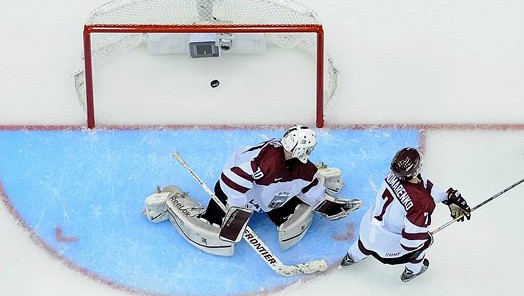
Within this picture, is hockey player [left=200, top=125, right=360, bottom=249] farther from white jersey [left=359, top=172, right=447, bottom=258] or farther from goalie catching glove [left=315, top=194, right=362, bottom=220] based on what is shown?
white jersey [left=359, top=172, right=447, bottom=258]

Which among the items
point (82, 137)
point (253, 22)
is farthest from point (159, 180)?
point (253, 22)

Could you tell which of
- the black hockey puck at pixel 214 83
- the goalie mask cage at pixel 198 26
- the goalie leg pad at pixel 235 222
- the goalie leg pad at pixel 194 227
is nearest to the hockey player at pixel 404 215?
the goalie leg pad at pixel 235 222

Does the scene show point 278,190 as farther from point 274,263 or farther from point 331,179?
point 331,179

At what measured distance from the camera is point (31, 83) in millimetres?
6160

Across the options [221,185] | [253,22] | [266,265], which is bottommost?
[266,265]

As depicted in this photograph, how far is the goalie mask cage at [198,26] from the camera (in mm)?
5758

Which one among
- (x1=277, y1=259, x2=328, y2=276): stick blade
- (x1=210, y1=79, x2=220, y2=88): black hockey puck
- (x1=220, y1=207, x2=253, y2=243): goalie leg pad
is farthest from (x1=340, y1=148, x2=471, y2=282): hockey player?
(x1=210, y1=79, x2=220, y2=88): black hockey puck

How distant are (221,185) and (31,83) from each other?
1.30m

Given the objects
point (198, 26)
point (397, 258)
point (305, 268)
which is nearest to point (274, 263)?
point (305, 268)

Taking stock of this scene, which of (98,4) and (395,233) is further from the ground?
(98,4)

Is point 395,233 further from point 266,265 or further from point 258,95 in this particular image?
point 258,95

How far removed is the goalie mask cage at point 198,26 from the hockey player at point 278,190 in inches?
24.7

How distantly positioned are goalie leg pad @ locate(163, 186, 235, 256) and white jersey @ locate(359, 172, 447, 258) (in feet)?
1.96

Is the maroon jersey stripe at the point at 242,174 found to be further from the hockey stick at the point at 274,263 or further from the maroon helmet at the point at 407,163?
the maroon helmet at the point at 407,163
